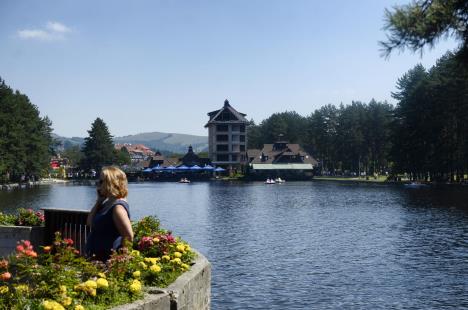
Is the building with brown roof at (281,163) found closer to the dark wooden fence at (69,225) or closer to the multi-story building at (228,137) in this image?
the multi-story building at (228,137)

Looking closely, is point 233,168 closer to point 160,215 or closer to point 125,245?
point 160,215

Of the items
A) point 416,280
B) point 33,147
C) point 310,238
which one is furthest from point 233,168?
point 416,280

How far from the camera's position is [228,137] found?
152875 millimetres

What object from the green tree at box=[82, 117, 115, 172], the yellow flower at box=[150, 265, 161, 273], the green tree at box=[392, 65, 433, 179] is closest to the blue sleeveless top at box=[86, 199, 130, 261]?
the yellow flower at box=[150, 265, 161, 273]

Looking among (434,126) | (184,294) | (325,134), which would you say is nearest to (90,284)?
(184,294)

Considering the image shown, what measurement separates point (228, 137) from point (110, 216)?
14557cm

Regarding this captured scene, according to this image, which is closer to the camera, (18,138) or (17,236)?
→ (17,236)

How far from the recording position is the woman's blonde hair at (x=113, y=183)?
726 cm

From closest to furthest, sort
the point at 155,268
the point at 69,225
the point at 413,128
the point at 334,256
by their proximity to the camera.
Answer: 1. the point at 155,268
2. the point at 69,225
3. the point at 334,256
4. the point at 413,128

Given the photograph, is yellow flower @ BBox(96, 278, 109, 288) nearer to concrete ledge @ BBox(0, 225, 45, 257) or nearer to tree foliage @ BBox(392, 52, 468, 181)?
concrete ledge @ BBox(0, 225, 45, 257)

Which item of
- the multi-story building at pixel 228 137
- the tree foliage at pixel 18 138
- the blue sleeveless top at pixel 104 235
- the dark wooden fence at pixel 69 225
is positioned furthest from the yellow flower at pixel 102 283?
the multi-story building at pixel 228 137

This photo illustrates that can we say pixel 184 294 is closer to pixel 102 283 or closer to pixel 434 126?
pixel 102 283

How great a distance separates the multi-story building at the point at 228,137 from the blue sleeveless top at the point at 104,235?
144 m

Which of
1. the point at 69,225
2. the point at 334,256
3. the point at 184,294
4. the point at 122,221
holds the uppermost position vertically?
the point at 122,221
